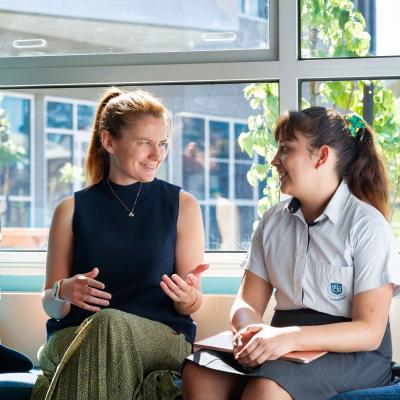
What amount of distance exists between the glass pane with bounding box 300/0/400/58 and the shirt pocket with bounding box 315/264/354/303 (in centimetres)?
128

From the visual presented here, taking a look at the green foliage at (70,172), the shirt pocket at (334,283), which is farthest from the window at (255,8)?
the shirt pocket at (334,283)

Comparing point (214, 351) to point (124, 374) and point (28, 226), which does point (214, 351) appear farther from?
point (28, 226)

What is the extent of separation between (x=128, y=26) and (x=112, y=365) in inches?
67.7

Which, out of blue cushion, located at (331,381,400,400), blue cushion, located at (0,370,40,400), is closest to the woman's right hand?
blue cushion, located at (0,370,40,400)

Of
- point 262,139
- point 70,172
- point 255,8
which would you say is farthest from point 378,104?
point 70,172

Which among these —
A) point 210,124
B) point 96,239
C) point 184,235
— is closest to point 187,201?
point 184,235

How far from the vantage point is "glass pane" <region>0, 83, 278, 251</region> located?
3.48m

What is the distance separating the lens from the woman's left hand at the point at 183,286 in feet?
8.33

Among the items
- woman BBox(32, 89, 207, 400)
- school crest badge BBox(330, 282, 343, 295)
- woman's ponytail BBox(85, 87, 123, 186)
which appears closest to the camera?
school crest badge BBox(330, 282, 343, 295)

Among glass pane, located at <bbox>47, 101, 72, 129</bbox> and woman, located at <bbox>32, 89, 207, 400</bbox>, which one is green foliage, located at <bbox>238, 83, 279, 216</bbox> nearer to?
woman, located at <bbox>32, 89, 207, 400</bbox>

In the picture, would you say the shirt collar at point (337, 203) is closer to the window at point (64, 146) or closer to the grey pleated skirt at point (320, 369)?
the grey pleated skirt at point (320, 369)

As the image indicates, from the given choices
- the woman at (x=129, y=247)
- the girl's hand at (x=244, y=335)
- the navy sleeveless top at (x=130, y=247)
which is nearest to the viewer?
the girl's hand at (x=244, y=335)

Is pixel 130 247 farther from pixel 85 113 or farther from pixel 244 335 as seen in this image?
pixel 85 113

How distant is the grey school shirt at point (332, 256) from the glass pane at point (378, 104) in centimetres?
94
